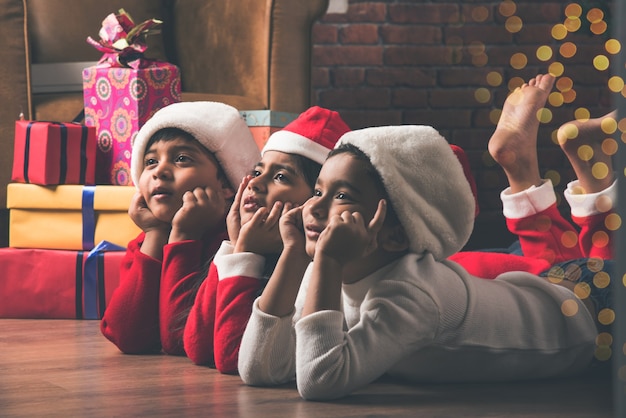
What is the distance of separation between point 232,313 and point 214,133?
32 centimetres

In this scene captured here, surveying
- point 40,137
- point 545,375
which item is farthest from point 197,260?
point 40,137

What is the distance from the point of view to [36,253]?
70.1 inches

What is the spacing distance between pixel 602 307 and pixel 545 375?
0.48 feet

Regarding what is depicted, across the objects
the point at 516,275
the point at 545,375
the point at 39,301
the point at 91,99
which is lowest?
the point at 39,301

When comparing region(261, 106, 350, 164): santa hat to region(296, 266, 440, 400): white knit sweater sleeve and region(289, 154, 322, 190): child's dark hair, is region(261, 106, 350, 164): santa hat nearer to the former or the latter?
region(289, 154, 322, 190): child's dark hair

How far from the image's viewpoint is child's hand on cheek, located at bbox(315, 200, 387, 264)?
0.96 metres

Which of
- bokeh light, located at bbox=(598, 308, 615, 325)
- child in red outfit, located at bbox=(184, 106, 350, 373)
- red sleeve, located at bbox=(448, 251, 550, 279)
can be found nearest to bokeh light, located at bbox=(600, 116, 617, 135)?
red sleeve, located at bbox=(448, 251, 550, 279)

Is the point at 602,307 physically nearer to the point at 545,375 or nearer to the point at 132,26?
the point at 545,375

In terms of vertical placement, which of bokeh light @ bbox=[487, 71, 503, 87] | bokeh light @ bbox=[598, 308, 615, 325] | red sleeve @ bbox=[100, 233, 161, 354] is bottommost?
red sleeve @ bbox=[100, 233, 161, 354]

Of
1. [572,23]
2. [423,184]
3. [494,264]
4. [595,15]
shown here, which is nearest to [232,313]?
[423,184]

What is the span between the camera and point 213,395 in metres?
1.05

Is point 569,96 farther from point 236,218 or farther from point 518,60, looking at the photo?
point 236,218

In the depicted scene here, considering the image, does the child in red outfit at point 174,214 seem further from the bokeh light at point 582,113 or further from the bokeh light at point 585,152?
the bokeh light at point 582,113

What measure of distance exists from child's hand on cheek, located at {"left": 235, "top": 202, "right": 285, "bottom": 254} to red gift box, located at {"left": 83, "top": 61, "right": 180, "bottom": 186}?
699mm
